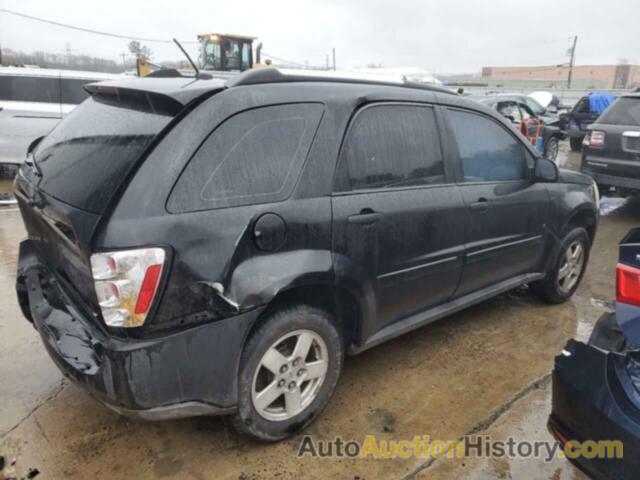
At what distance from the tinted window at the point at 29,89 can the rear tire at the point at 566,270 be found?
7924 mm

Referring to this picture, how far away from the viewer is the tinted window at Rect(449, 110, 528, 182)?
323cm

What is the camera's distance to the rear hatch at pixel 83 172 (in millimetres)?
2053

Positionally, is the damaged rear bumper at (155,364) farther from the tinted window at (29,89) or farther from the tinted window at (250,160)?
the tinted window at (29,89)

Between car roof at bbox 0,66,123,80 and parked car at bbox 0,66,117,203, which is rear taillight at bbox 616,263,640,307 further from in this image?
parked car at bbox 0,66,117,203

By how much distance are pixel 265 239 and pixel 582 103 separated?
14190 millimetres

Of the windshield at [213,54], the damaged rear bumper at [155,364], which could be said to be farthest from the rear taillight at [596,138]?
the windshield at [213,54]

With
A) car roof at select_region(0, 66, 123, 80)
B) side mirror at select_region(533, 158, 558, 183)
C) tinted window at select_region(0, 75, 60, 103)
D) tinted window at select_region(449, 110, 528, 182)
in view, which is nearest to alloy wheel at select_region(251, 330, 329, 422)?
tinted window at select_region(449, 110, 528, 182)

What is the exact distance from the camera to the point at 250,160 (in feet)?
7.30

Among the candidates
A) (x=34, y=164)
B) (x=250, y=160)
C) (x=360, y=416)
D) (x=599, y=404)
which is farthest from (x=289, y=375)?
(x=34, y=164)

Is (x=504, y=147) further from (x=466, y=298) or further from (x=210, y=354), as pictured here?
(x=210, y=354)

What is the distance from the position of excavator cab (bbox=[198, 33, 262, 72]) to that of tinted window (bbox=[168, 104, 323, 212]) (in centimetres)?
1406

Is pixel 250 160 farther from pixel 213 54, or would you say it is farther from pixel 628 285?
pixel 213 54

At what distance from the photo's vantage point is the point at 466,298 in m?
3.42

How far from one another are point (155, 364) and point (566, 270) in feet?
11.9
